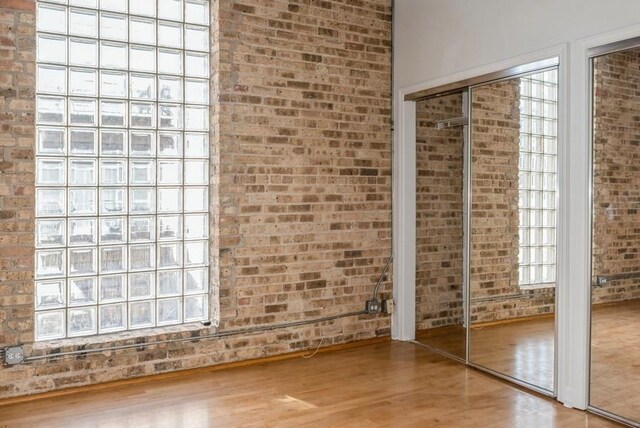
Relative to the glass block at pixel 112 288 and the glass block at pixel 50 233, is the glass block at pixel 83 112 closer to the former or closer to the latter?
the glass block at pixel 50 233

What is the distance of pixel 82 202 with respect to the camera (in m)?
4.05

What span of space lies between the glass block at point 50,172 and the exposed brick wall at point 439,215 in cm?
285

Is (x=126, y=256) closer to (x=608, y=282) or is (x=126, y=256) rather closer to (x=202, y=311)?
(x=202, y=311)

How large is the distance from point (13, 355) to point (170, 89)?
2095 millimetres

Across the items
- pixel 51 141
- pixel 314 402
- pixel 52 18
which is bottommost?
pixel 314 402

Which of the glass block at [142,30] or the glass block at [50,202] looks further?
the glass block at [142,30]

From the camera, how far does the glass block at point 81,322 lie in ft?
13.2


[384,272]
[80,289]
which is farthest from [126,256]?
[384,272]

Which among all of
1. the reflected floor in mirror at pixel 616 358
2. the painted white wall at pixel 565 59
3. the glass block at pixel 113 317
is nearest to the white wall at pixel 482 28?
the painted white wall at pixel 565 59

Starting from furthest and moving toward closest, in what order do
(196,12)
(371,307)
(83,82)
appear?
(371,307) < (196,12) < (83,82)

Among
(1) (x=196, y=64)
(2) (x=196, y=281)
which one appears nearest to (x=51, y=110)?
(1) (x=196, y=64)

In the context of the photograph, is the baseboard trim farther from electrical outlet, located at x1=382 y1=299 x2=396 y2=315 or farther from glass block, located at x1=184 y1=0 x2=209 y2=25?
glass block, located at x1=184 y1=0 x2=209 y2=25

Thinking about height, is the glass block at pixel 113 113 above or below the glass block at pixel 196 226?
above

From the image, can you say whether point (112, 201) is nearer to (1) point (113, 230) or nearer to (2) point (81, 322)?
(1) point (113, 230)
